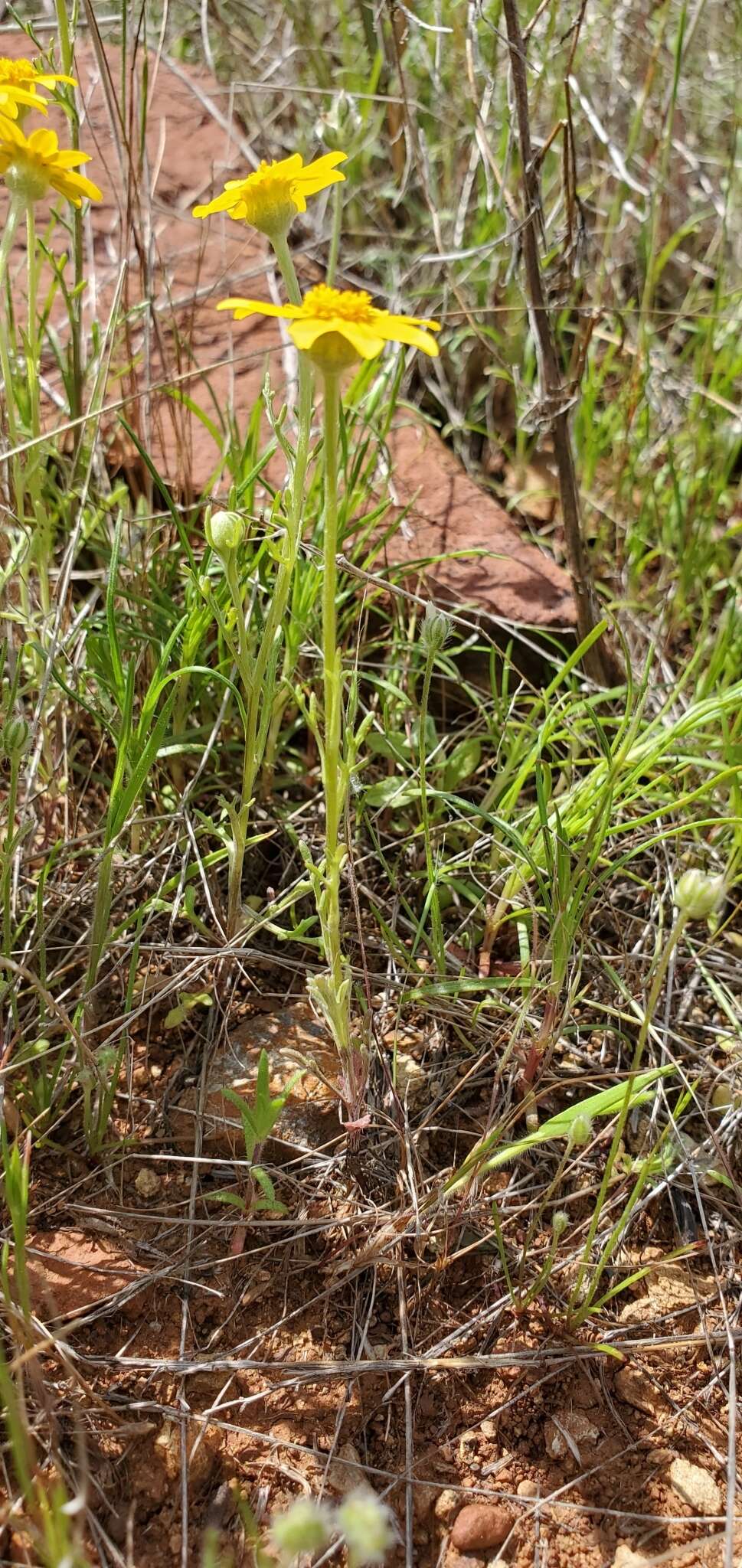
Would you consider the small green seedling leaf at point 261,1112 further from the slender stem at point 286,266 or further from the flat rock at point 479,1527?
the slender stem at point 286,266

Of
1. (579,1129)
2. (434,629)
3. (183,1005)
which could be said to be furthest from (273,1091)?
(434,629)

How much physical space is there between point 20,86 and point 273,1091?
142cm

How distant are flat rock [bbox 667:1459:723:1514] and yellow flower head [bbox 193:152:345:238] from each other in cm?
155

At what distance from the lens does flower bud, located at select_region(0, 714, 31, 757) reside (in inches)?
55.9

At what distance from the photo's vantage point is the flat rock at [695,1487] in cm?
132

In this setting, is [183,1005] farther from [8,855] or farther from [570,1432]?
[570,1432]

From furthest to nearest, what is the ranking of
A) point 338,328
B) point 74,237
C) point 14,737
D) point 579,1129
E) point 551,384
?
point 551,384
point 74,237
point 14,737
point 579,1129
point 338,328

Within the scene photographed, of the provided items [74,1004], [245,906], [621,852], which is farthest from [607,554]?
[74,1004]

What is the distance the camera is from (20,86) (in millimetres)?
1543

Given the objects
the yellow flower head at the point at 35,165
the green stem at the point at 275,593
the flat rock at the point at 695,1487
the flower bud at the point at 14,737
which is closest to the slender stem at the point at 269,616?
the green stem at the point at 275,593

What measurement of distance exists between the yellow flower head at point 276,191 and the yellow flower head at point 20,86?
0.96 feet

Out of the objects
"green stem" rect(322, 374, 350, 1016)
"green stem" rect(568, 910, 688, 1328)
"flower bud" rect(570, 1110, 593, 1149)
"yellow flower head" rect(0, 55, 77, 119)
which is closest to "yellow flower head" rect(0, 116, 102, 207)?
"yellow flower head" rect(0, 55, 77, 119)

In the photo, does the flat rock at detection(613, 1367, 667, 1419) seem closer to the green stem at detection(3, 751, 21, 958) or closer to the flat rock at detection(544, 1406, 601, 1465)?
the flat rock at detection(544, 1406, 601, 1465)

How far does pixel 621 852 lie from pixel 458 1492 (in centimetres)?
99
